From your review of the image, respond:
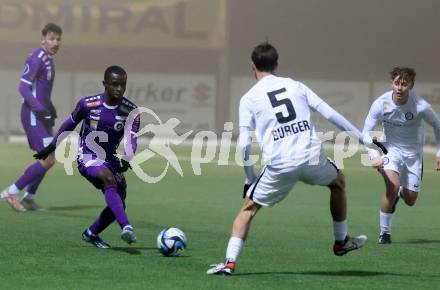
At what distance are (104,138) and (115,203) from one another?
722 mm

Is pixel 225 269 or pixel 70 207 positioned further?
pixel 70 207

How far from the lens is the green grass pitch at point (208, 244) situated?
9453 millimetres

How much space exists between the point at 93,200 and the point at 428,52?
20502 mm

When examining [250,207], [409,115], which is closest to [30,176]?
[409,115]

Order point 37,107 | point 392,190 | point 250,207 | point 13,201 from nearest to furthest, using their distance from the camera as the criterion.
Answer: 1. point 250,207
2. point 392,190
3. point 13,201
4. point 37,107

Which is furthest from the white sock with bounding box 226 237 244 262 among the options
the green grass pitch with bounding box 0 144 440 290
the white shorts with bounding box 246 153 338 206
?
the white shorts with bounding box 246 153 338 206

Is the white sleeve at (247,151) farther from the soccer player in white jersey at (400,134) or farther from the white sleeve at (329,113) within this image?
the soccer player in white jersey at (400,134)

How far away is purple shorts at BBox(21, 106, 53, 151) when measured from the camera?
15.9 metres

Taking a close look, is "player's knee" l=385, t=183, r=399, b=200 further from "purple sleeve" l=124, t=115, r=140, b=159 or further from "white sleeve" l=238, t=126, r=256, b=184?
"white sleeve" l=238, t=126, r=256, b=184

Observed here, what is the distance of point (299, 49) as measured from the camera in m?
35.6

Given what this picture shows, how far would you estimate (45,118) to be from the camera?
15883mm

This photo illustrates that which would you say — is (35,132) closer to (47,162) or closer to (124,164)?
(47,162)

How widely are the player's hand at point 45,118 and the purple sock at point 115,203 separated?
4.80 meters

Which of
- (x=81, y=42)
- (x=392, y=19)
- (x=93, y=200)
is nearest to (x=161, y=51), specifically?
(x=81, y=42)
